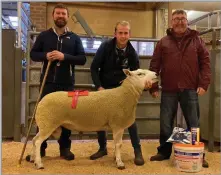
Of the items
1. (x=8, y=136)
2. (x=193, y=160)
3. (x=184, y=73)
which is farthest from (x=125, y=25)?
(x=8, y=136)

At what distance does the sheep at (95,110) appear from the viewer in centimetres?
298

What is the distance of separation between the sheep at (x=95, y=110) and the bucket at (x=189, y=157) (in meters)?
0.59

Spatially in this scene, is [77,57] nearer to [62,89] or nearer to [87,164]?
[62,89]

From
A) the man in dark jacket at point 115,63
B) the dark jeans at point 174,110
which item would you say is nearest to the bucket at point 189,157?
the dark jeans at point 174,110

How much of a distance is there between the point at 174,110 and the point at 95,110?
0.99m

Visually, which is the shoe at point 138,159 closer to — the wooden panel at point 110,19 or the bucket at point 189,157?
the bucket at point 189,157

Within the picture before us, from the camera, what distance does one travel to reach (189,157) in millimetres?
3031

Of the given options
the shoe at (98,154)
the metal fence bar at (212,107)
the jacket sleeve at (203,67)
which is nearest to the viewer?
the jacket sleeve at (203,67)

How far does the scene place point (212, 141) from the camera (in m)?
4.08

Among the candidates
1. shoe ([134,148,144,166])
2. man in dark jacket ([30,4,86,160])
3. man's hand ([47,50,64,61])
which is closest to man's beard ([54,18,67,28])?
man in dark jacket ([30,4,86,160])

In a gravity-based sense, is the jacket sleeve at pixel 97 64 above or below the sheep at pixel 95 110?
above

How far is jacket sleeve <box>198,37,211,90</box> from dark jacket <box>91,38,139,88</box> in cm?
72

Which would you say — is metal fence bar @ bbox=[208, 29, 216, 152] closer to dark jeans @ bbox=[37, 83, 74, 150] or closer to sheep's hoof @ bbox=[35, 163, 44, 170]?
dark jeans @ bbox=[37, 83, 74, 150]

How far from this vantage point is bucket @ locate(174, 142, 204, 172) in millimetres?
3021
